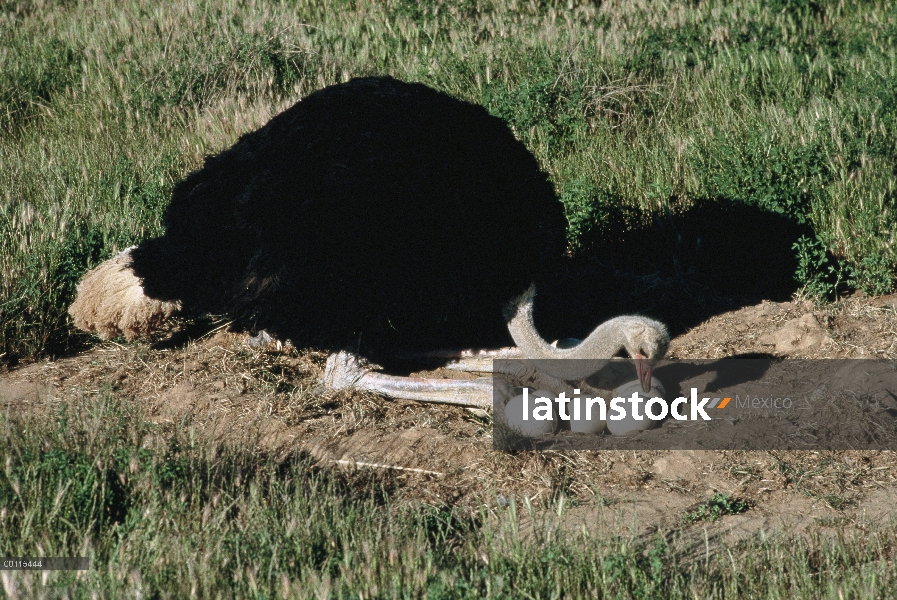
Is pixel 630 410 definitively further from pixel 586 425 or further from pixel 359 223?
pixel 359 223

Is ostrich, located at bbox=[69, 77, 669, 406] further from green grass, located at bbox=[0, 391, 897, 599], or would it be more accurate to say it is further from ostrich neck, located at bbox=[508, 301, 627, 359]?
green grass, located at bbox=[0, 391, 897, 599]

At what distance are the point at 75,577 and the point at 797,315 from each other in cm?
444

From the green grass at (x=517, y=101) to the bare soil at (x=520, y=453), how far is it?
623 millimetres

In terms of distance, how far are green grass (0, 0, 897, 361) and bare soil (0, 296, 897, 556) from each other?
62cm

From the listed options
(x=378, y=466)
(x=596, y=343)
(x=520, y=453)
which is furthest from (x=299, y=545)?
(x=596, y=343)

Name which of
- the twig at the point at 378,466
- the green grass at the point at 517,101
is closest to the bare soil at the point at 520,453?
the twig at the point at 378,466

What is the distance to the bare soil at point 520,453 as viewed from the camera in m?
4.20

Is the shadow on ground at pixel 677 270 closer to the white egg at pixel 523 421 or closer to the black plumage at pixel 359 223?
the black plumage at pixel 359 223

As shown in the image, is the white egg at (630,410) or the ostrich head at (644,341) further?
the white egg at (630,410)

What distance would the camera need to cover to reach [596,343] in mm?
4910

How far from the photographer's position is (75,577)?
A: 326 centimetres

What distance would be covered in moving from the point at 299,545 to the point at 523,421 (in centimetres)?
175

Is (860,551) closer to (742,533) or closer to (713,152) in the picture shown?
(742,533)

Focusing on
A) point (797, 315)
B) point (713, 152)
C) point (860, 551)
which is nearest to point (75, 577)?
point (860, 551)
